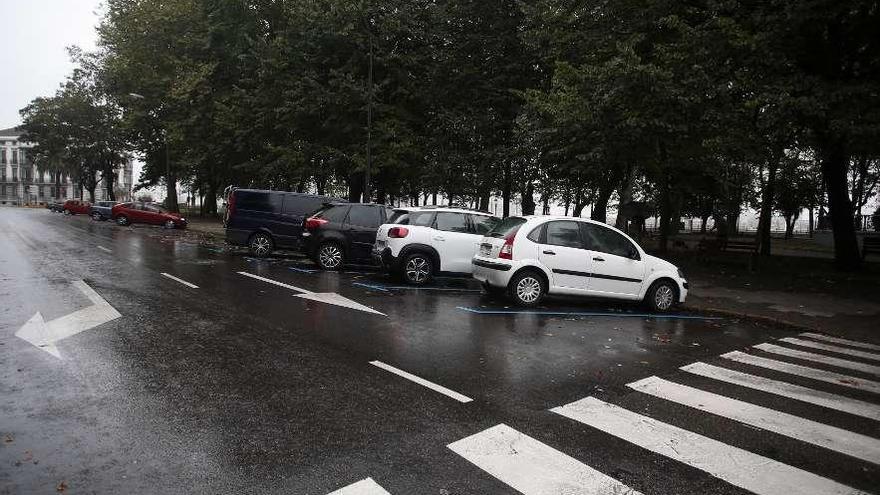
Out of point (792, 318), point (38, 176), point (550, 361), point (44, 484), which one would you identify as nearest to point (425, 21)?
point (792, 318)

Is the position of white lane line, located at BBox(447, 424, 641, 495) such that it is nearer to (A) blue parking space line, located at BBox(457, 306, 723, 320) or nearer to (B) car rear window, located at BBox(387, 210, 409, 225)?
(A) blue parking space line, located at BBox(457, 306, 723, 320)

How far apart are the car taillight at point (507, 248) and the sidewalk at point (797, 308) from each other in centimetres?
411

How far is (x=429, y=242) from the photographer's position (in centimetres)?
1255

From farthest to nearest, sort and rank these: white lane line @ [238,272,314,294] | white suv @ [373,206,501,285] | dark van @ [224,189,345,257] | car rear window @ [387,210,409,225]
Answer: dark van @ [224,189,345,257], car rear window @ [387,210,409,225], white suv @ [373,206,501,285], white lane line @ [238,272,314,294]

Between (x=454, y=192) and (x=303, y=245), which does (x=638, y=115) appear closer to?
(x=303, y=245)

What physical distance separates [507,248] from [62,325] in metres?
7.07

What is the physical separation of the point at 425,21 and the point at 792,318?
21.5 metres

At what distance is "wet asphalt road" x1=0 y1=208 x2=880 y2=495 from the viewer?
3641 millimetres

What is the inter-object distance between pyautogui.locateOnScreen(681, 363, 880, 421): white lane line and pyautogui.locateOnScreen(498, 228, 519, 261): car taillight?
412 cm

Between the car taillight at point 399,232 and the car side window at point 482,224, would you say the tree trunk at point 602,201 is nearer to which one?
the car side window at point 482,224

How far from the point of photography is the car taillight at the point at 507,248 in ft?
33.4

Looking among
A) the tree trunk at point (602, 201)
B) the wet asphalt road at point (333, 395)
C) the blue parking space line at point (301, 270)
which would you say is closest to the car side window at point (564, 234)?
the wet asphalt road at point (333, 395)

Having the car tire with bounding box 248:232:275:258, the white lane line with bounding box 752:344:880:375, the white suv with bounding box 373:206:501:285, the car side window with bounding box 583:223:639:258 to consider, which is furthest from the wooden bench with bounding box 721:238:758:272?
the car tire with bounding box 248:232:275:258

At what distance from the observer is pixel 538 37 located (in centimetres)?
2080
